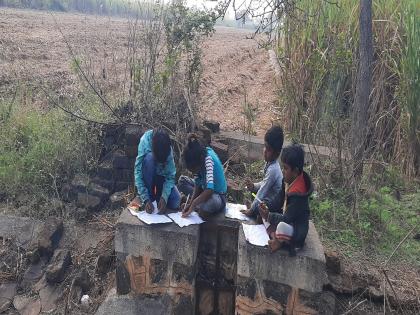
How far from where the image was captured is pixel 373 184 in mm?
5156

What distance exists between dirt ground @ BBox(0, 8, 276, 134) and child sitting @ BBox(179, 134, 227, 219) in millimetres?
2901

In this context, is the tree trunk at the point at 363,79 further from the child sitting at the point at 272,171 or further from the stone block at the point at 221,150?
the child sitting at the point at 272,171

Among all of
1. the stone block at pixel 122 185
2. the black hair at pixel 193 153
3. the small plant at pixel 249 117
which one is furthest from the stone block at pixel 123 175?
the small plant at pixel 249 117

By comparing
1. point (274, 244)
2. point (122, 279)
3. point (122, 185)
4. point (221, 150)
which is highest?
point (221, 150)

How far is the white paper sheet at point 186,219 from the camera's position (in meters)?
3.45

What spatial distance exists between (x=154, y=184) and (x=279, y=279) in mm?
1354

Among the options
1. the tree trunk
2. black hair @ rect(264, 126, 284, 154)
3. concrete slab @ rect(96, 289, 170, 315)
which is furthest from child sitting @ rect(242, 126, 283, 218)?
the tree trunk

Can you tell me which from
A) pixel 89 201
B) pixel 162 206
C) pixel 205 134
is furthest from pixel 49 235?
pixel 205 134

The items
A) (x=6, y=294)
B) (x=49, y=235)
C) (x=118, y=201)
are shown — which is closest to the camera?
(x=6, y=294)

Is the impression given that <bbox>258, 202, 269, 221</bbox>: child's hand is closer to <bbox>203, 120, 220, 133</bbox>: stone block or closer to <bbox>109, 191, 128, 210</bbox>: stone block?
<bbox>109, 191, 128, 210</bbox>: stone block

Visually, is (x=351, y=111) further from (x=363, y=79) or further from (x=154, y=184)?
(x=154, y=184)

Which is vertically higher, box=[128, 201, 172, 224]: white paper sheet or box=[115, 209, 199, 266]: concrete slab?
box=[128, 201, 172, 224]: white paper sheet

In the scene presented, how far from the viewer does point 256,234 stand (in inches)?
128

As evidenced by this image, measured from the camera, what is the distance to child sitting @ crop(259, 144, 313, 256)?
9.50 ft
